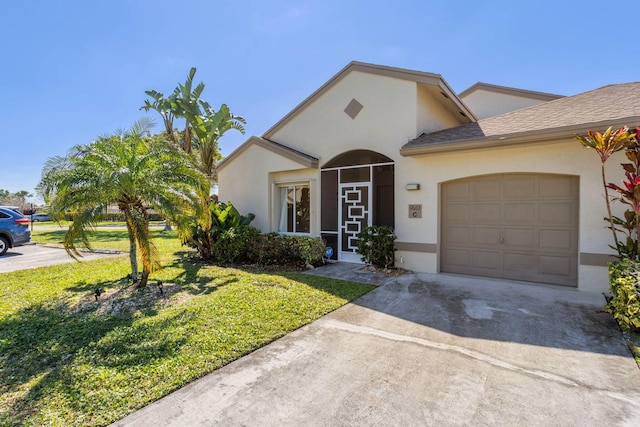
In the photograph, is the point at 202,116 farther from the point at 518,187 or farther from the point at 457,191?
the point at 518,187

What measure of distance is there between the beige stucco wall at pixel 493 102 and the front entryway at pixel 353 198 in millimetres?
8753

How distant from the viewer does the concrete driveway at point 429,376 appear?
274 centimetres

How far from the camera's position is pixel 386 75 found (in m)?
9.15

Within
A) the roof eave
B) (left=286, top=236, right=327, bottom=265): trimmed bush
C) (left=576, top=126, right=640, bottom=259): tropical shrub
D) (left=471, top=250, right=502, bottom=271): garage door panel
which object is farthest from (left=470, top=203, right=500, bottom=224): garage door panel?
(left=286, top=236, right=327, bottom=265): trimmed bush

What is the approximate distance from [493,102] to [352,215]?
10.3 m

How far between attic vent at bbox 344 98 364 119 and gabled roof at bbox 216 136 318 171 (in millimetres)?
→ 2038

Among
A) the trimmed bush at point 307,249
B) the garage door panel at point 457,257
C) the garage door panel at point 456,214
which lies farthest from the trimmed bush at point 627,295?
the trimmed bush at point 307,249

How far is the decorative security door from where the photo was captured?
966cm

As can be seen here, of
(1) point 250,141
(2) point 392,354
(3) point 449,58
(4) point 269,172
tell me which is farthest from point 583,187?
(1) point 250,141

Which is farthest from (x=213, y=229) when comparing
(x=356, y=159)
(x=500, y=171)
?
(x=500, y=171)

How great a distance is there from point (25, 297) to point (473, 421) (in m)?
9.04

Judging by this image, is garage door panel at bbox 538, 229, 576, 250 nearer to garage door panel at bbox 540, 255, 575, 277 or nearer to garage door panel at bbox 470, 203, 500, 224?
garage door panel at bbox 540, 255, 575, 277

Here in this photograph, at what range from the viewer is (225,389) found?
316 cm

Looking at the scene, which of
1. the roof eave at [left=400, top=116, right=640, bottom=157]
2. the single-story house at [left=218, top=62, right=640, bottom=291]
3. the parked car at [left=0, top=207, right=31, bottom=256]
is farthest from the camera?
the parked car at [left=0, top=207, right=31, bottom=256]
